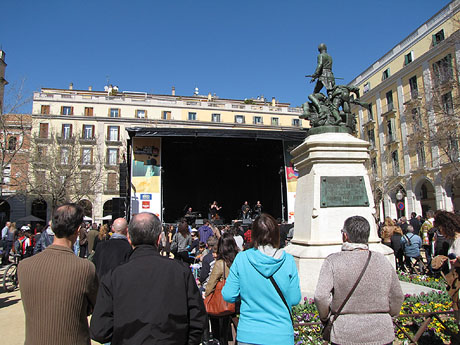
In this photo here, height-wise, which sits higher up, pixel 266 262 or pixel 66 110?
pixel 66 110

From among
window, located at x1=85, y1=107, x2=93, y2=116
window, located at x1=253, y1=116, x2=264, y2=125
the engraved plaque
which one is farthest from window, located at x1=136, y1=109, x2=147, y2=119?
the engraved plaque

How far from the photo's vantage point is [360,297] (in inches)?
85.4

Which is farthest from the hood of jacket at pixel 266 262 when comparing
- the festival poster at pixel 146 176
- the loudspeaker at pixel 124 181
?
the loudspeaker at pixel 124 181

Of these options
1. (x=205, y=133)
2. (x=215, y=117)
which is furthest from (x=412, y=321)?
(x=215, y=117)

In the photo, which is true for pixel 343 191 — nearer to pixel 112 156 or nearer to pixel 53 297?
pixel 53 297

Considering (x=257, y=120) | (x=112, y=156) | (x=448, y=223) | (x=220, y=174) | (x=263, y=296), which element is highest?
(x=257, y=120)

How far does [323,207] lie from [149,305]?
436 cm

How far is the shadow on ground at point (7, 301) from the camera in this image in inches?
282

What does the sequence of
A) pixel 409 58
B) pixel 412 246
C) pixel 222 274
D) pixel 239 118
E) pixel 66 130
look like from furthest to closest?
pixel 239 118, pixel 66 130, pixel 409 58, pixel 412 246, pixel 222 274

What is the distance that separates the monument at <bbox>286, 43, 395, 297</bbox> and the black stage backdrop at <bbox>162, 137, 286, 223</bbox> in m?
14.2

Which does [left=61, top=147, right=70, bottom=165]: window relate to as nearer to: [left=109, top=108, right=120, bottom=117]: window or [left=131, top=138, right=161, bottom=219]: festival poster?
[left=109, top=108, right=120, bottom=117]: window

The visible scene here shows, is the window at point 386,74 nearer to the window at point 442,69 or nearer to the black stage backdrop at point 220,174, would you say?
the window at point 442,69

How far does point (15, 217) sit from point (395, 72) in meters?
40.1

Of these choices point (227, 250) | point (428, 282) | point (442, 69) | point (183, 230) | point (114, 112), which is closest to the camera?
point (227, 250)
